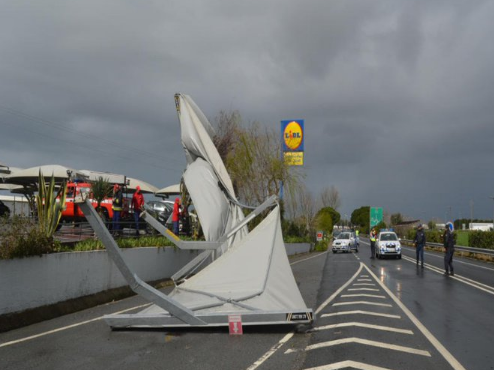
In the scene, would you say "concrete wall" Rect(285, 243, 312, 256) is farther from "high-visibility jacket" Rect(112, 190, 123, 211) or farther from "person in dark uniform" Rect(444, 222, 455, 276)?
"high-visibility jacket" Rect(112, 190, 123, 211)

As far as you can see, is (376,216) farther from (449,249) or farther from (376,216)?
(449,249)

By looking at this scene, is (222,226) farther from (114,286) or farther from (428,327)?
(428,327)

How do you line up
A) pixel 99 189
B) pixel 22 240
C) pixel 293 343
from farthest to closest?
pixel 99 189, pixel 22 240, pixel 293 343

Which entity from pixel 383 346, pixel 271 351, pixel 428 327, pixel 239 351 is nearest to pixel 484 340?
→ pixel 428 327

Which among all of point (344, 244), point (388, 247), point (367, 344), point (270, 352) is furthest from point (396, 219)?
point (270, 352)

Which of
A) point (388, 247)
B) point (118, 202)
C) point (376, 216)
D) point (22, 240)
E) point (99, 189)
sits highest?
point (376, 216)

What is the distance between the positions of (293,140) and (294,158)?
183 cm

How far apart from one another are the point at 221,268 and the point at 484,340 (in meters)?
4.73

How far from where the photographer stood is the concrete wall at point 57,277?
8445mm

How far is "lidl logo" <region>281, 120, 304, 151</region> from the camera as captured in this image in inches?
1449

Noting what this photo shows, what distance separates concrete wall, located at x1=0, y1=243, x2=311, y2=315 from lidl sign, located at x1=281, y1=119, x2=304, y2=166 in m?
24.7

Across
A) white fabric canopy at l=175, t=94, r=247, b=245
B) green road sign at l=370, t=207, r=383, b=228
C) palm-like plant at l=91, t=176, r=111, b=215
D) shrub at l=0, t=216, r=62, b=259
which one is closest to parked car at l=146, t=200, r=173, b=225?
palm-like plant at l=91, t=176, r=111, b=215

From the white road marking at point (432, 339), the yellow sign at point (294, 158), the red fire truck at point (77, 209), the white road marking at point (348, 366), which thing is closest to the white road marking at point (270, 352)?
the white road marking at point (348, 366)

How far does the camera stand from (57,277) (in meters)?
9.74
